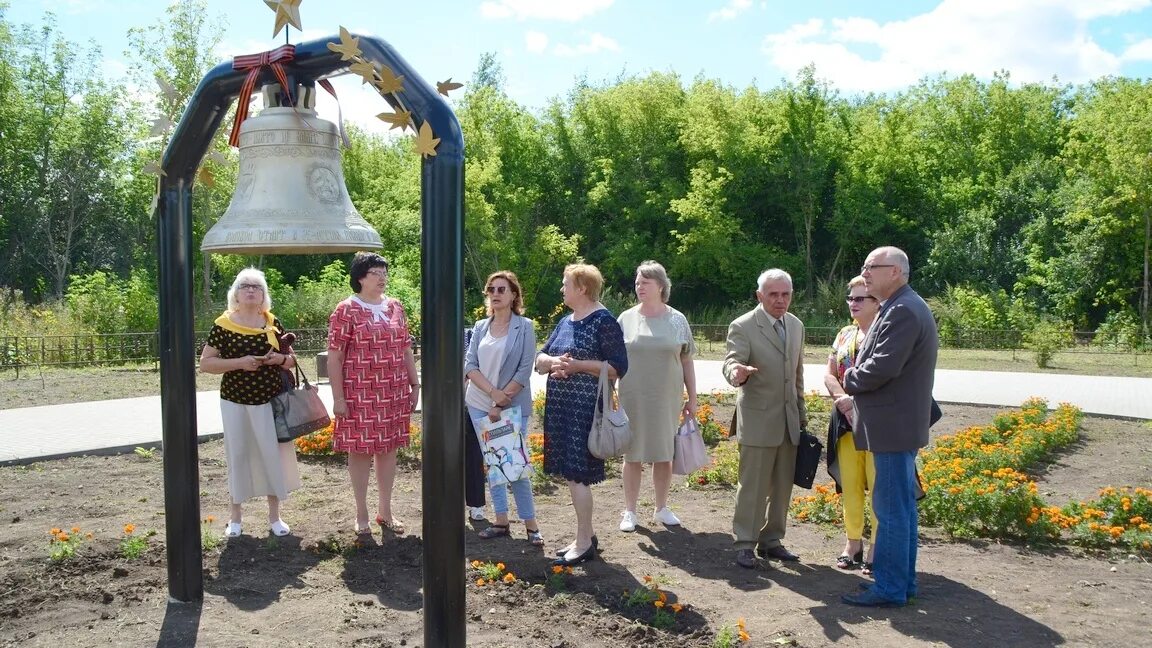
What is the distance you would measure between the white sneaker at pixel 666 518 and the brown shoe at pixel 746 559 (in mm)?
906

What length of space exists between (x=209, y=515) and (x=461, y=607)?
3580 millimetres

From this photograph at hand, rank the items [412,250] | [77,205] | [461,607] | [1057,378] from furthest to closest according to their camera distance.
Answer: [77,205]
[412,250]
[1057,378]
[461,607]

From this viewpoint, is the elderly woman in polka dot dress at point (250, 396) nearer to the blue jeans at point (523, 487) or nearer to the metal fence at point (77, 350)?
the blue jeans at point (523, 487)

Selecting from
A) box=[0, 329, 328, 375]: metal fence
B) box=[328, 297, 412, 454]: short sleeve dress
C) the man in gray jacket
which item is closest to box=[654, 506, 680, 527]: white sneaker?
the man in gray jacket

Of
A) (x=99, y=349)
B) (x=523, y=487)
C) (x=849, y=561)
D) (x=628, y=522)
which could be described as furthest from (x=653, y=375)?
(x=99, y=349)

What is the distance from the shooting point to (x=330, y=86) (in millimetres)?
3445

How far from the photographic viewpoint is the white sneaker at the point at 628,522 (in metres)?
6.02

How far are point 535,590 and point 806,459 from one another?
1781 mm

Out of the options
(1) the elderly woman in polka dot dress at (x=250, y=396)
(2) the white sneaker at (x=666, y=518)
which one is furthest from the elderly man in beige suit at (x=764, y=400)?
(1) the elderly woman in polka dot dress at (x=250, y=396)

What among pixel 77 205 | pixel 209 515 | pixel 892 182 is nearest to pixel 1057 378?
pixel 209 515

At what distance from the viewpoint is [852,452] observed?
521cm

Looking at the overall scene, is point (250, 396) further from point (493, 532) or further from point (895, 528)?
point (895, 528)

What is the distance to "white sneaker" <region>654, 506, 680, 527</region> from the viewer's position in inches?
243

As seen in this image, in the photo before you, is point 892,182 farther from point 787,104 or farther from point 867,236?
point 787,104
